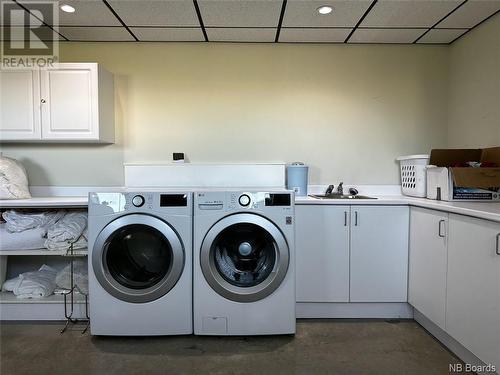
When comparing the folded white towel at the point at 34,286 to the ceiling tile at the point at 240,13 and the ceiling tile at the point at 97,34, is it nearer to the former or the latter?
the ceiling tile at the point at 97,34

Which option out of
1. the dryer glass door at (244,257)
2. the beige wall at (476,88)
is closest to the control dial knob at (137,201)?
the dryer glass door at (244,257)

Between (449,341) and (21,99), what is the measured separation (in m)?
3.56

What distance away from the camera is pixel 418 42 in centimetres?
277

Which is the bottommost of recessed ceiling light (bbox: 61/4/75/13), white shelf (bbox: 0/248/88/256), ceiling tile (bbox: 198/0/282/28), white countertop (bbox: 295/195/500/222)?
white shelf (bbox: 0/248/88/256)

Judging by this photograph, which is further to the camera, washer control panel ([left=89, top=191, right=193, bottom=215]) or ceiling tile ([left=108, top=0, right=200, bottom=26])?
ceiling tile ([left=108, top=0, right=200, bottom=26])

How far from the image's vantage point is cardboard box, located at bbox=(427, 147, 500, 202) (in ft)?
6.68

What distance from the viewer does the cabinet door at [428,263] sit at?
189cm

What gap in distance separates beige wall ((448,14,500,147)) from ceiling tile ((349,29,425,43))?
415mm

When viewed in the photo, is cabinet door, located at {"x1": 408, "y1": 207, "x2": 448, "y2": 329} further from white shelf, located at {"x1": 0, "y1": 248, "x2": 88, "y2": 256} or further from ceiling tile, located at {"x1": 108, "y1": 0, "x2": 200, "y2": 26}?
white shelf, located at {"x1": 0, "y1": 248, "x2": 88, "y2": 256}

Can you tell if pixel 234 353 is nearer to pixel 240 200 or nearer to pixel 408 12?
pixel 240 200

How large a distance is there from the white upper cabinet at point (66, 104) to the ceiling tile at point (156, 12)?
49cm

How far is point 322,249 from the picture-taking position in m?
2.31

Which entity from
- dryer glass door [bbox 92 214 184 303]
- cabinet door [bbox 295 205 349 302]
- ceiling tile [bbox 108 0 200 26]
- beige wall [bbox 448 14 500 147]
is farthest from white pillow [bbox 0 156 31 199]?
beige wall [bbox 448 14 500 147]

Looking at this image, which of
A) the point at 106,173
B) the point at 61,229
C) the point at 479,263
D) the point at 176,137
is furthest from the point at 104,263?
the point at 479,263
